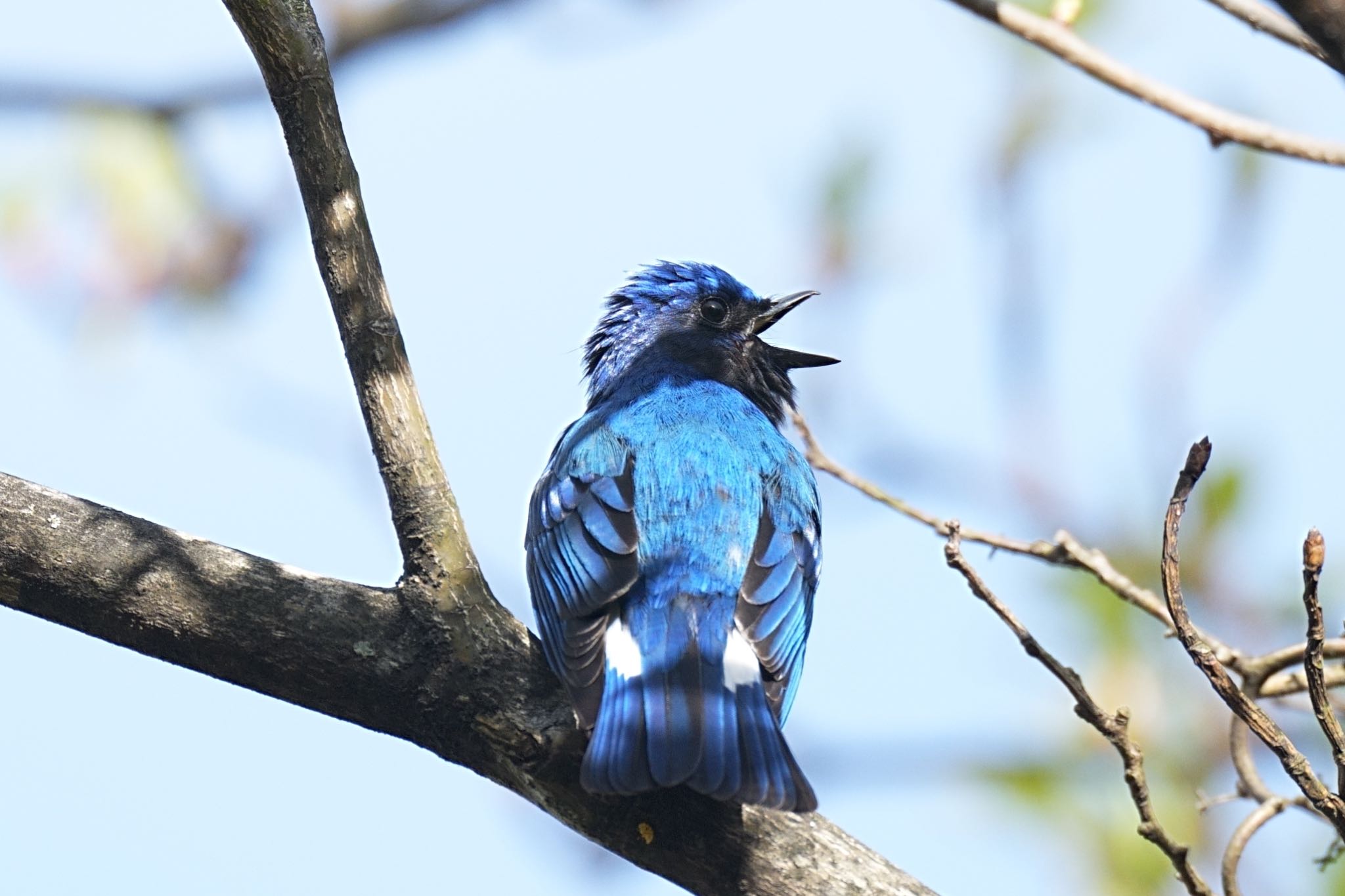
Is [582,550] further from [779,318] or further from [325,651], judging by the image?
[779,318]

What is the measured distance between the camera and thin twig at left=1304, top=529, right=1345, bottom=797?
7.59ft

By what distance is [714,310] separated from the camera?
17.7 feet

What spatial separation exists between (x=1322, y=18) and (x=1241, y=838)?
1905 millimetres

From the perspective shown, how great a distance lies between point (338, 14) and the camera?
17.8 feet

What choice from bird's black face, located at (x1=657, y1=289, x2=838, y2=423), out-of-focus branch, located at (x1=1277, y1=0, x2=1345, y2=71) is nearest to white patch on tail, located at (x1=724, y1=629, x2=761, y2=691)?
bird's black face, located at (x1=657, y1=289, x2=838, y2=423)

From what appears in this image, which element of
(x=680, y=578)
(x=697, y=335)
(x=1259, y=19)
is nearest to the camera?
(x=1259, y=19)

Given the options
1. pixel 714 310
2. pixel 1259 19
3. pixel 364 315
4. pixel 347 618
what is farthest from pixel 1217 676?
pixel 714 310

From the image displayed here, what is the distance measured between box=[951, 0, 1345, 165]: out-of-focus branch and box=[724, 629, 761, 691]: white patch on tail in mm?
1568

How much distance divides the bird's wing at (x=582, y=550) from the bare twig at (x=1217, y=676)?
1219 mm

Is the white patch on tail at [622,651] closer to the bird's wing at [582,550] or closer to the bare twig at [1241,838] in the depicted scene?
the bird's wing at [582,550]

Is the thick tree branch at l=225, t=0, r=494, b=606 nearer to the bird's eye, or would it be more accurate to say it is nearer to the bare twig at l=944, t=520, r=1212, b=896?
the bare twig at l=944, t=520, r=1212, b=896

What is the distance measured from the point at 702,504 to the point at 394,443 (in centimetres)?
102

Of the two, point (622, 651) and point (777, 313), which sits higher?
point (777, 313)

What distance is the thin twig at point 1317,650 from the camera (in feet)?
7.59
